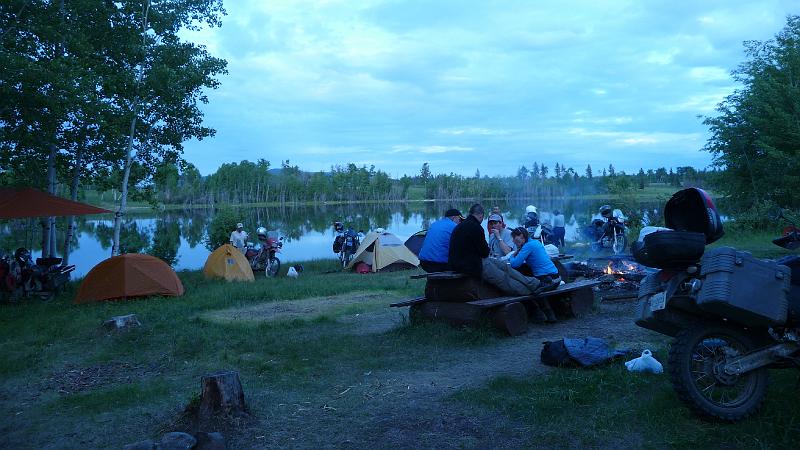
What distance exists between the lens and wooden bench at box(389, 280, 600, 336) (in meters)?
6.66

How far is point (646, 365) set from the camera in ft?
16.3

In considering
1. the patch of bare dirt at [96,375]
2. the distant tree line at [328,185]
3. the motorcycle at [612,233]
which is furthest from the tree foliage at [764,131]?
the distant tree line at [328,185]

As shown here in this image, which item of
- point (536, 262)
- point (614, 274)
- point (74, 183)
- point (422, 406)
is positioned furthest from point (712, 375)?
point (74, 183)

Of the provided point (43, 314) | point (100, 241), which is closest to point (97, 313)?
point (43, 314)

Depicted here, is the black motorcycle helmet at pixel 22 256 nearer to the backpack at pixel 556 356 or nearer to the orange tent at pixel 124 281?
the orange tent at pixel 124 281

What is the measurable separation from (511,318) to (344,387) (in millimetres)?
2230

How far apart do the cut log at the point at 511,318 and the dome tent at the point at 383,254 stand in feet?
27.8

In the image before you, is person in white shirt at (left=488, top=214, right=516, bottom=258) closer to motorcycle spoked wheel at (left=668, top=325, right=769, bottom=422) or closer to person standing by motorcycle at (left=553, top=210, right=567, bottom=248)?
person standing by motorcycle at (left=553, top=210, right=567, bottom=248)

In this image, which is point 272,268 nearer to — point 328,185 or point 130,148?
point 130,148

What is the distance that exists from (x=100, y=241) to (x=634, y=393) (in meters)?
35.7

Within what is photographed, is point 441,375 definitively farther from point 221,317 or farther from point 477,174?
point 477,174

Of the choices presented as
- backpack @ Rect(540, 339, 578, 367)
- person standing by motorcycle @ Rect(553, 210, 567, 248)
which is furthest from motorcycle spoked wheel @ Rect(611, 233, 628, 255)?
backpack @ Rect(540, 339, 578, 367)

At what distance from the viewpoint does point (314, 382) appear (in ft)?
17.8

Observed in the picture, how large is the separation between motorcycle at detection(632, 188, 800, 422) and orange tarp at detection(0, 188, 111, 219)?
10.8m
